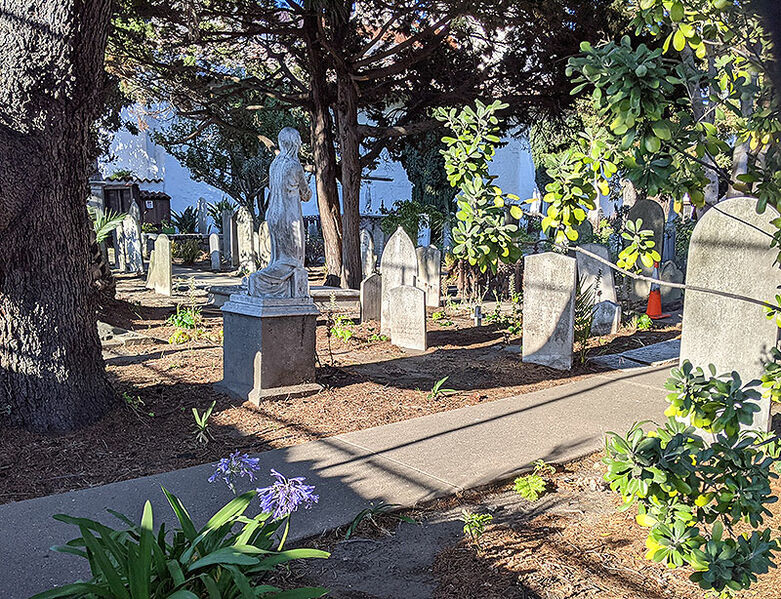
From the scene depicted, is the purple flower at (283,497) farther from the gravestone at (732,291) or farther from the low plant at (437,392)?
the low plant at (437,392)

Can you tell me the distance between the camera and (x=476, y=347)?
9758 millimetres

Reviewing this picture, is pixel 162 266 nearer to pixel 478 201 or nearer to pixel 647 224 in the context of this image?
pixel 647 224

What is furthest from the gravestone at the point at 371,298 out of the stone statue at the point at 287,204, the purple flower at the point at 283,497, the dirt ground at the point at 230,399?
the purple flower at the point at 283,497

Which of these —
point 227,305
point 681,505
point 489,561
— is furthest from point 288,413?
point 681,505

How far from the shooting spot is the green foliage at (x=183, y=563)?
2.55 m

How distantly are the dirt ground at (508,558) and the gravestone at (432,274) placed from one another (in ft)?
29.8

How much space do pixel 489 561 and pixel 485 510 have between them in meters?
0.76

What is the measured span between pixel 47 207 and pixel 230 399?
2384 millimetres

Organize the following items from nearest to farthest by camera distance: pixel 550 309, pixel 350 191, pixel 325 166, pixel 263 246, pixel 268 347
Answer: pixel 268 347
pixel 550 309
pixel 350 191
pixel 325 166
pixel 263 246

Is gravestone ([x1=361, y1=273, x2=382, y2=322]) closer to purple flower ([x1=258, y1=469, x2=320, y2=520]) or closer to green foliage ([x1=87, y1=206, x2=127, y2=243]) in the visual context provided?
green foliage ([x1=87, y1=206, x2=127, y2=243])

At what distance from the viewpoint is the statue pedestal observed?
21.5ft

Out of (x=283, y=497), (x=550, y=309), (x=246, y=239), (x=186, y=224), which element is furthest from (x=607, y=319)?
(x=186, y=224)

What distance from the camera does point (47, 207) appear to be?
521 centimetres

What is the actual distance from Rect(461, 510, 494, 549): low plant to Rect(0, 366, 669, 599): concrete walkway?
50 centimetres
